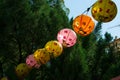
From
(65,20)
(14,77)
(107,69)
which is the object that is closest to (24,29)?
(65,20)

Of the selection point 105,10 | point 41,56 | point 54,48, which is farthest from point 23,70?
point 105,10

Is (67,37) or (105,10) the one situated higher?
(105,10)

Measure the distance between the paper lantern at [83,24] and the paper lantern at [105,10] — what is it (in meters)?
0.77

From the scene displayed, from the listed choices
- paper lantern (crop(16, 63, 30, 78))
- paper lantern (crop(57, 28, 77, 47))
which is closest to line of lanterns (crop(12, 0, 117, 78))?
paper lantern (crop(57, 28, 77, 47))

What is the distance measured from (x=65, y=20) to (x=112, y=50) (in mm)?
4481

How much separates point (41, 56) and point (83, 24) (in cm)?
389

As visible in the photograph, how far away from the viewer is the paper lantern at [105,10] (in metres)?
9.15

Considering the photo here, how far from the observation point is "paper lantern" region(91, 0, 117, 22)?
9145 mm

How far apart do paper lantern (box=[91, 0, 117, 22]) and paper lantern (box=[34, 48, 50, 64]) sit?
461cm

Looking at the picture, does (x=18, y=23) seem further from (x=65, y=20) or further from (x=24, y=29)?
(x=65, y=20)

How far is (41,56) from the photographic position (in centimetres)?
1379

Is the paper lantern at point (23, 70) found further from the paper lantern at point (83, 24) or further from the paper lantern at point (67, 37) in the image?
the paper lantern at point (83, 24)

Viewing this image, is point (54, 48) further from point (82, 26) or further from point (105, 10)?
point (105, 10)

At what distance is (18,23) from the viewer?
20.6 m
